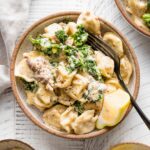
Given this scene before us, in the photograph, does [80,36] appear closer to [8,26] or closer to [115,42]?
[115,42]

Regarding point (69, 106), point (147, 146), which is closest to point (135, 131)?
point (147, 146)

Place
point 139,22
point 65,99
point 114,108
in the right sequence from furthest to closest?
point 139,22
point 65,99
point 114,108

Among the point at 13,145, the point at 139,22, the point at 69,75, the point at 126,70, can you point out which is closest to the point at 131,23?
the point at 139,22

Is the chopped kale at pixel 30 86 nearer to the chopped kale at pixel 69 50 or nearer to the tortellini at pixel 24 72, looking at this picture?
the tortellini at pixel 24 72

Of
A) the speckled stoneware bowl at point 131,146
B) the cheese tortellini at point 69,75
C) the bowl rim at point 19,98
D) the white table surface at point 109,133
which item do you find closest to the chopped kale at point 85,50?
the cheese tortellini at point 69,75

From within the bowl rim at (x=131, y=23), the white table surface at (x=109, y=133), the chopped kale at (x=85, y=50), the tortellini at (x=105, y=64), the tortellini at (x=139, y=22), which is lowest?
the white table surface at (x=109, y=133)

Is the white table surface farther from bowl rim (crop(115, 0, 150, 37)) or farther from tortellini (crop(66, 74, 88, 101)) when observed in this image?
tortellini (crop(66, 74, 88, 101))

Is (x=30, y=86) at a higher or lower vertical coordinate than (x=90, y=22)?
lower
